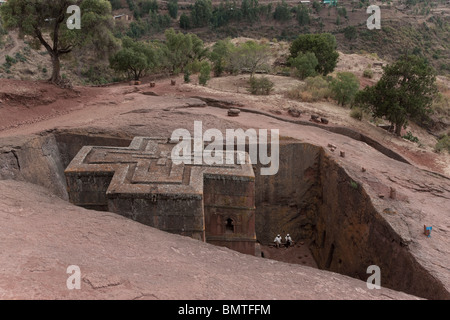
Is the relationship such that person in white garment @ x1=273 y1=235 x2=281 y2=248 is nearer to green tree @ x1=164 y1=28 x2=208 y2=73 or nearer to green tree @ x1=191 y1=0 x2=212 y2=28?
green tree @ x1=164 y1=28 x2=208 y2=73

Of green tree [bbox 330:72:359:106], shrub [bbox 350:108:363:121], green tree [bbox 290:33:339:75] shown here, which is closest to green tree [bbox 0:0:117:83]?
green tree [bbox 330:72:359:106]

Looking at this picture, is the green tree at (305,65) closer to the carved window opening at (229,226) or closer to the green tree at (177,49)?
the green tree at (177,49)

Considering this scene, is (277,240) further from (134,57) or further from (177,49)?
(177,49)

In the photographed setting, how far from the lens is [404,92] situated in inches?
655

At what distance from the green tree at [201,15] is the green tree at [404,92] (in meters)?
41.9

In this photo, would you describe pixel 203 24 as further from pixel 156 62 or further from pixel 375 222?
pixel 375 222

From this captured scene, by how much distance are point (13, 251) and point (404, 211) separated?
8.06 m

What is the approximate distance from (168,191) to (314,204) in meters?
6.74

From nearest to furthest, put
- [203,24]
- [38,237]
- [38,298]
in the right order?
[38,298], [38,237], [203,24]

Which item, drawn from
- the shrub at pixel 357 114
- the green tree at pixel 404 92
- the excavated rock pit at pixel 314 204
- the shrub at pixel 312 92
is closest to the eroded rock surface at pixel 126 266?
the excavated rock pit at pixel 314 204

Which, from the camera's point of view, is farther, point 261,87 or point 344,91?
point 261,87

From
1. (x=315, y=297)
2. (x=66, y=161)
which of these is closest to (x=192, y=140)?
(x=66, y=161)

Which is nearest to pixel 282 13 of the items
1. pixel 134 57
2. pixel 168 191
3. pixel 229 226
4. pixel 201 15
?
pixel 201 15

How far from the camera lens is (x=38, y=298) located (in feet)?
12.1
